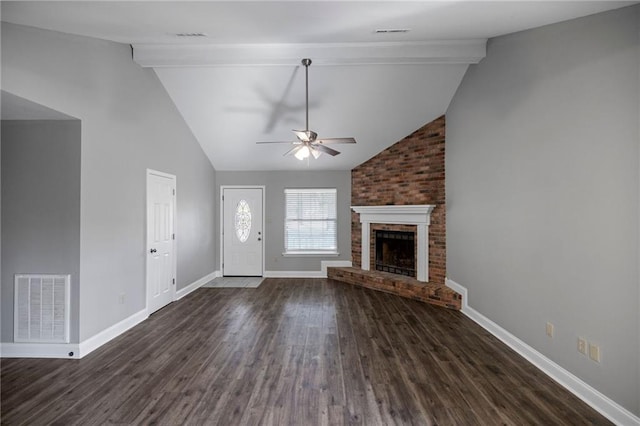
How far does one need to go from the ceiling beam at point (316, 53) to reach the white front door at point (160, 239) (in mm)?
1520

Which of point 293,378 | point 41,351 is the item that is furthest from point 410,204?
point 41,351

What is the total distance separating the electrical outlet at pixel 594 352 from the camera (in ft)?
7.47

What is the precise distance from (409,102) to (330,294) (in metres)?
3.39

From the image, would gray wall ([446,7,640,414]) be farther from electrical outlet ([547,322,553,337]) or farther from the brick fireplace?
the brick fireplace

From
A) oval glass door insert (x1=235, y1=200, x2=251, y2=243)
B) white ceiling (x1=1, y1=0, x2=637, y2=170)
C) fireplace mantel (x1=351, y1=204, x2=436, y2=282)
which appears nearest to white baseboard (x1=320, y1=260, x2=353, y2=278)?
fireplace mantel (x1=351, y1=204, x2=436, y2=282)

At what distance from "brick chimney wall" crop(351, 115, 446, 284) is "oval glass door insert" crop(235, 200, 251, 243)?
7.84 feet

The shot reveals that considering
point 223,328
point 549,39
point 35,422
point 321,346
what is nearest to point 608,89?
point 549,39

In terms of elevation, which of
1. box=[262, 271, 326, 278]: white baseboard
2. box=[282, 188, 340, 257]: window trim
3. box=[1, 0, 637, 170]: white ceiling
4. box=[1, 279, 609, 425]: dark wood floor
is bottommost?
box=[1, 279, 609, 425]: dark wood floor

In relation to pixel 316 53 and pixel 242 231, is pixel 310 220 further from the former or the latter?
pixel 316 53

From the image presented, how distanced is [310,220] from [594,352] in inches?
204

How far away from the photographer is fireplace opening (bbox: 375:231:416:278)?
563 centimetres

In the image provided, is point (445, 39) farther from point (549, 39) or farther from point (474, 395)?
point (474, 395)

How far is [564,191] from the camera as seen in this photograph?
2584 mm

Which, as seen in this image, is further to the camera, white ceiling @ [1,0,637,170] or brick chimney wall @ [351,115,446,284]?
brick chimney wall @ [351,115,446,284]
